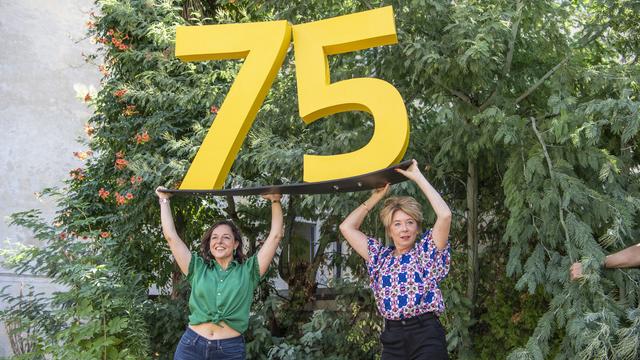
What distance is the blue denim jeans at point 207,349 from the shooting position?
325cm

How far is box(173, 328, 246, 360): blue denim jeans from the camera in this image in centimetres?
325

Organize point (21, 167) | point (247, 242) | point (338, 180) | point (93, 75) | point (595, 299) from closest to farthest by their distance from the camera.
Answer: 1. point (338, 180)
2. point (595, 299)
3. point (247, 242)
4. point (21, 167)
5. point (93, 75)

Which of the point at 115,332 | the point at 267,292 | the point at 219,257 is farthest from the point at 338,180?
the point at 267,292

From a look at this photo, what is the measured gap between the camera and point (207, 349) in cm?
325

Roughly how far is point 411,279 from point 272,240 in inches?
31.3

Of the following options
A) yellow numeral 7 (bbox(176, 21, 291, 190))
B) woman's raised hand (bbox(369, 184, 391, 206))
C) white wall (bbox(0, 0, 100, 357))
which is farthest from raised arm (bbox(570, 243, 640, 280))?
white wall (bbox(0, 0, 100, 357))

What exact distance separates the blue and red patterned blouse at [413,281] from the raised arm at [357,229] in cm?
21

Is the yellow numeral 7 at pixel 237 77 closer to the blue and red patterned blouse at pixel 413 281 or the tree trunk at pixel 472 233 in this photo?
the blue and red patterned blouse at pixel 413 281

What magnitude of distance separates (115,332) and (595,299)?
3150mm

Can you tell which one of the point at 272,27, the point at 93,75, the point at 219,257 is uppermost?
the point at 93,75

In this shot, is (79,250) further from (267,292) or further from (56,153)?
(56,153)

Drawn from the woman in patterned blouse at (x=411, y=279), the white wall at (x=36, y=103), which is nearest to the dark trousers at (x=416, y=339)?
the woman in patterned blouse at (x=411, y=279)

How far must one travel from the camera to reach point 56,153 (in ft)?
31.0

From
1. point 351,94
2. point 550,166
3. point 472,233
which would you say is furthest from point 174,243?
point 472,233
